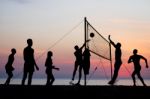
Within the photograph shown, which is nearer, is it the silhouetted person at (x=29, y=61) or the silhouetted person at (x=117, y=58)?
the silhouetted person at (x=29, y=61)

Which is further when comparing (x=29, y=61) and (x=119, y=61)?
(x=119, y=61)
